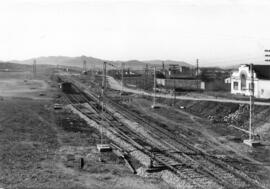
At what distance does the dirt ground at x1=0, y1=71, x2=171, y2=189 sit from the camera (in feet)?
78.4

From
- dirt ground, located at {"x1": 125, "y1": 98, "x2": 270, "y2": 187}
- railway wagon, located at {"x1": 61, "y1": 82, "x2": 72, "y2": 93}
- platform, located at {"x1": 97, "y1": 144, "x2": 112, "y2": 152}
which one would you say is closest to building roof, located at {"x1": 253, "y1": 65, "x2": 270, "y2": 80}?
dirt ground, located at {"x1": 125, "y1": 98, "x2": 270, "y2": 187}

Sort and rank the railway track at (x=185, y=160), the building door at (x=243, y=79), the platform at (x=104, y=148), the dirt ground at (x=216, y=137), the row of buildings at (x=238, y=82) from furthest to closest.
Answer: the building door at (x=243, y=79), the row of buildings at (x=238, y=82), the platform at (x=104, y=148), the dirt ground at (x=216, y=137), the railway track at (x=185, y=160)

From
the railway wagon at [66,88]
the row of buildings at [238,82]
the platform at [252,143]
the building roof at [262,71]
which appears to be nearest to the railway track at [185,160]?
the platform at [252,143]

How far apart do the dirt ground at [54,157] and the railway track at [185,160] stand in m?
2.48

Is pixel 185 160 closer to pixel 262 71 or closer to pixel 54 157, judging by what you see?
pixel 54 157

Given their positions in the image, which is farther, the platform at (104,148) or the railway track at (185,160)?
the platform at (104,148)

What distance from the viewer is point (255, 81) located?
61.9 metres

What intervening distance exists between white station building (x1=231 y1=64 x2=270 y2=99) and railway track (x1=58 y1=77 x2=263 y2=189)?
23585 mm

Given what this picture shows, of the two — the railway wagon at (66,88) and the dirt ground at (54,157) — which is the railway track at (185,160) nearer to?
the dirt ground at (54,157)

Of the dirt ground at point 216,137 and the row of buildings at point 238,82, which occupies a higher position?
the row of buildings at point 238,82

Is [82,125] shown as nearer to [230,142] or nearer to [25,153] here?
[25,153]

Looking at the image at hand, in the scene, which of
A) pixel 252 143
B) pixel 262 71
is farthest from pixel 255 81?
pixel 252 143

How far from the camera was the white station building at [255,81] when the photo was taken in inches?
2361

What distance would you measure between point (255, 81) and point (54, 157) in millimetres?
41954
